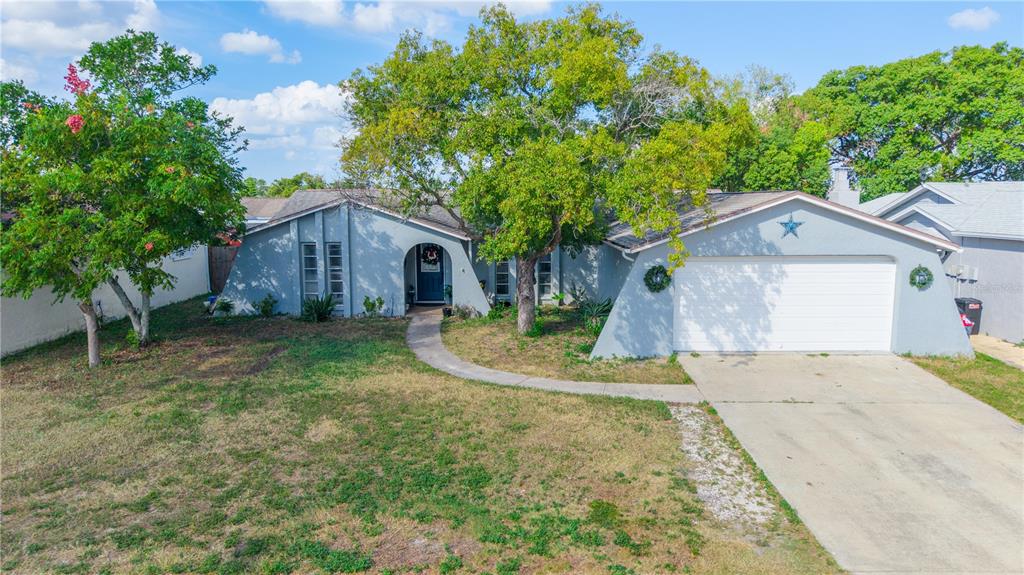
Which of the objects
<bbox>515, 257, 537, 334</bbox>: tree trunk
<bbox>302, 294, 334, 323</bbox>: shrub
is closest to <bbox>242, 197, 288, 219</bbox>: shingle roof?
<bbox>302, 294, 334, 323</bbox>: shrub

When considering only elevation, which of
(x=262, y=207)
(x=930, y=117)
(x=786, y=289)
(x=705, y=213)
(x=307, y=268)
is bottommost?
(x=786, y=289)

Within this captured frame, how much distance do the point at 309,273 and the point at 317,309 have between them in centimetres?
164

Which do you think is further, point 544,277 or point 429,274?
point 429,274

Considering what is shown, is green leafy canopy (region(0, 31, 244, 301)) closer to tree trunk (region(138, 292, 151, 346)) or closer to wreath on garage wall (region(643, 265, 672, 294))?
tree trunk (region(138, 292, 151, 346))

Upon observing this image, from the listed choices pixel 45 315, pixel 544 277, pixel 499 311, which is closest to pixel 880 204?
pixel 544 277

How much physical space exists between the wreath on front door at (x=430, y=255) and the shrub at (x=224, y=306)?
586cm

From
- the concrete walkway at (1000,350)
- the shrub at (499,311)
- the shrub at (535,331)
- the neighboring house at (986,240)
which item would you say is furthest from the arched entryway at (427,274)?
the neighboring house at (986,240)

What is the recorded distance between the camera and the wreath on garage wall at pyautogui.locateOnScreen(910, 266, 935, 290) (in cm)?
1243

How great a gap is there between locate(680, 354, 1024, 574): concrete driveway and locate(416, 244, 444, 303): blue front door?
958 centimetres

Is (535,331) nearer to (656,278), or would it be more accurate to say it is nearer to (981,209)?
(656,278)

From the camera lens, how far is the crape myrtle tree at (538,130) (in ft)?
36.1

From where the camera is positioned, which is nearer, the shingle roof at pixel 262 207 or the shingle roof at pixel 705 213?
the shingle roof at pixel 705 213

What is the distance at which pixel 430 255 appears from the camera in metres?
19.3

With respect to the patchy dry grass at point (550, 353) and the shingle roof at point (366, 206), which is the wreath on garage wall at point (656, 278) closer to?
the patchy dry grass at point (550, 353)
